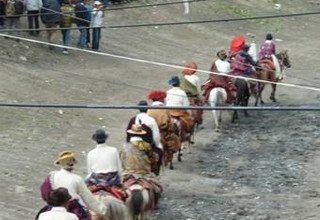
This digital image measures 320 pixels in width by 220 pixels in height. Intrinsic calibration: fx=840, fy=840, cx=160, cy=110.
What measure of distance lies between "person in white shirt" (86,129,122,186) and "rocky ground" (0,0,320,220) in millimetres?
1685

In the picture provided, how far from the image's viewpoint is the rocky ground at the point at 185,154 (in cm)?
1416

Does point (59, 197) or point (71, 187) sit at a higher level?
point (59, 197)

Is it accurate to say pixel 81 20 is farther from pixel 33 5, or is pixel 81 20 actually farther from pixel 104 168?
pixel 104 168

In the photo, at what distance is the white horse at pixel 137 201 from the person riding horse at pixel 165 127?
2.88 meters

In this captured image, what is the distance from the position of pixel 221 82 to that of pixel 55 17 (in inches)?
258

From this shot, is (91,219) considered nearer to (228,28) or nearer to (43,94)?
(43,94)

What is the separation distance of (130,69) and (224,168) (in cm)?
924

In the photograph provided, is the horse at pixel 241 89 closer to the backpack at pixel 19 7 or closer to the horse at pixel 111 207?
the backpack at pixel 19 7

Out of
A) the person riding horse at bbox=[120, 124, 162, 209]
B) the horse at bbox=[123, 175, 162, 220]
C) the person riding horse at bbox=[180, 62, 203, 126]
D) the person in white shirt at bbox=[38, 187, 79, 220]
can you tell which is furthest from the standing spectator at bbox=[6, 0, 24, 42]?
the person in white shirt at bbox=[38, 187, 79, 220]

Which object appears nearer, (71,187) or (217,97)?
(71,187)

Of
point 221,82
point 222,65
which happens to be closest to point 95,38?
point 222,65

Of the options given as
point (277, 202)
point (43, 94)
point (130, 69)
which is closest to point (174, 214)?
point (277, 202)

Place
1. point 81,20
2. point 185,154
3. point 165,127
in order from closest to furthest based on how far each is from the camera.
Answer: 1. point 165,127
2. point 185,154
3. point 81,20

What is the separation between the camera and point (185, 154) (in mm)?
17406
